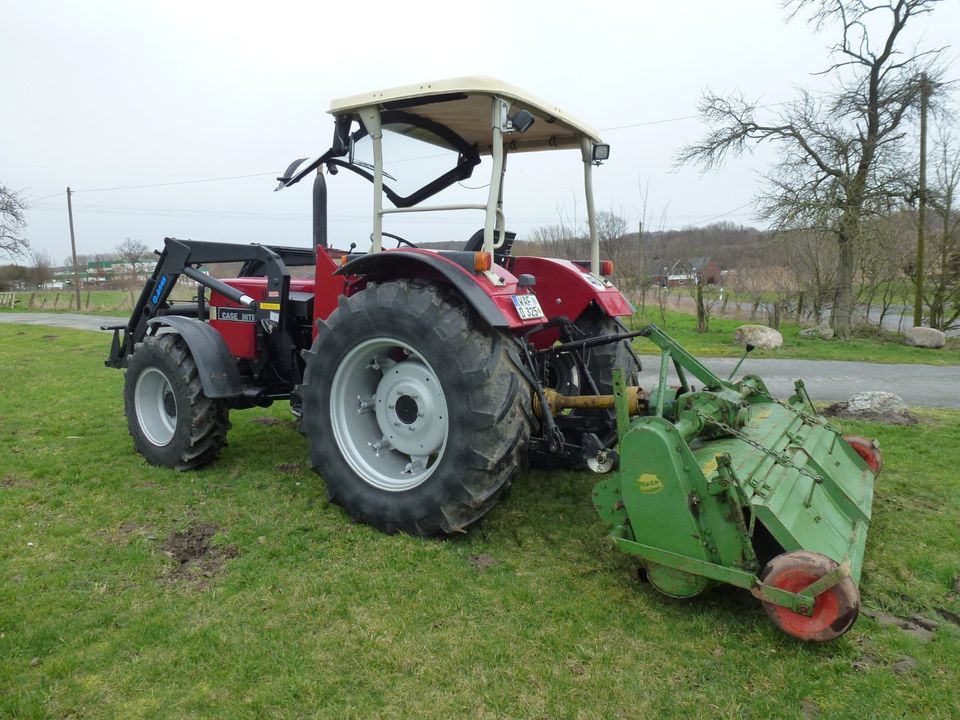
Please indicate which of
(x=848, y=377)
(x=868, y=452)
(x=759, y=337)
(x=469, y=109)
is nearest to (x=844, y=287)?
(x=759, y=337)

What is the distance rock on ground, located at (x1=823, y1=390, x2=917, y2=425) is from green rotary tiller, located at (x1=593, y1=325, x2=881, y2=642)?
130 inches

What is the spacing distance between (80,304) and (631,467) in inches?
1234

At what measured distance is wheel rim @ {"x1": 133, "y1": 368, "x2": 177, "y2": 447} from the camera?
4.82 meters

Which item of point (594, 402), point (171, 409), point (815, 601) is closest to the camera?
point (815, 601)

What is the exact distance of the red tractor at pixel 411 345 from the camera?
3.24 meters

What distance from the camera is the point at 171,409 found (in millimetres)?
4887

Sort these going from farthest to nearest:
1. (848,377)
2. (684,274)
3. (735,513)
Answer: (684,274) → (848,377) → (735,513)

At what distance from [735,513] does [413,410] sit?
5.93 ft

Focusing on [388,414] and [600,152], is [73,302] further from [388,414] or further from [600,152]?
[600,152]

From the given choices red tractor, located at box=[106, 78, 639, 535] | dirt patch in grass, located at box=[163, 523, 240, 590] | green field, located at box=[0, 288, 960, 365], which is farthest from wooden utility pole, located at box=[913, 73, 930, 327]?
dirt patch in grass, located at box=[163, 523, 240, 590]

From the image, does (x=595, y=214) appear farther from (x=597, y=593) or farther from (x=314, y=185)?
(x=597, y=593)

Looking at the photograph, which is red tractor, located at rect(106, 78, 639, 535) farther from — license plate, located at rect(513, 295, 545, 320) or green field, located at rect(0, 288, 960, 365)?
green field, located at rect(0, 288, 960, 365)

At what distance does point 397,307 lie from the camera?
3.37 meters

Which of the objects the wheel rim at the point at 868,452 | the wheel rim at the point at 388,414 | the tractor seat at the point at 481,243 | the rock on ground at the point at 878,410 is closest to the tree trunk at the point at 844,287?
the rock on ground at the point at 878,410
